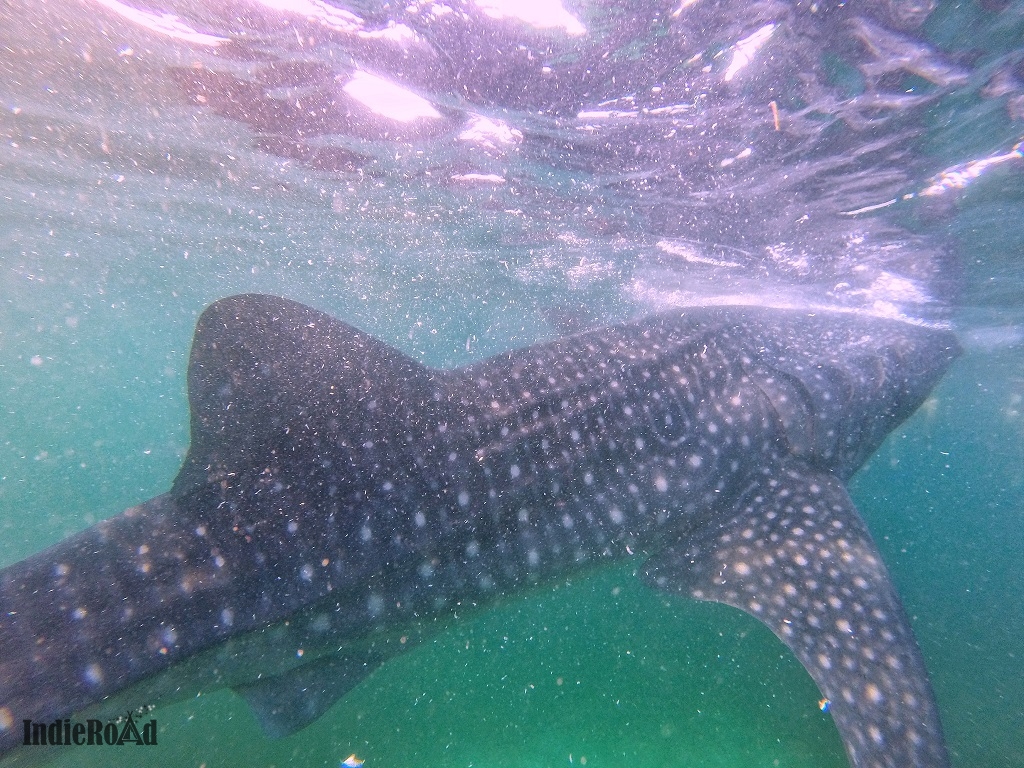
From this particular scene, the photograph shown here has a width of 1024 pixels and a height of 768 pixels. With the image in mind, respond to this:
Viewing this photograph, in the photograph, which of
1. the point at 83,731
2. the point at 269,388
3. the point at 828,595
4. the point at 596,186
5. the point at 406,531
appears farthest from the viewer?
the point at 596,186

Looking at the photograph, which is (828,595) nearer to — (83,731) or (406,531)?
(406,531)

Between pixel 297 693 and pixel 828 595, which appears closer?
pixel 297 693

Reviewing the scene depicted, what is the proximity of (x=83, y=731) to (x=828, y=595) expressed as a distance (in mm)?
4927

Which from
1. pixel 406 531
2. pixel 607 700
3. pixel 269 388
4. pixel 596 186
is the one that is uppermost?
pixel 596 186

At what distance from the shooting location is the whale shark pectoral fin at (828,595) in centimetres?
329

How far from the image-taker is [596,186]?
10742 millimetres

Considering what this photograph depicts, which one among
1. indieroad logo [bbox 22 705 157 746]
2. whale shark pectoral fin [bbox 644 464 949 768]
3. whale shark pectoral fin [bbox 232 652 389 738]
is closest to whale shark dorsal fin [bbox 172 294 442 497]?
indieroad logo [bbox 22 705 157 746]

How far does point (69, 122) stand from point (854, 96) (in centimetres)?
1453

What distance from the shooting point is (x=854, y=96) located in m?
6.61

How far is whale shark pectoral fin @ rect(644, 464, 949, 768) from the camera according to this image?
3.29 m

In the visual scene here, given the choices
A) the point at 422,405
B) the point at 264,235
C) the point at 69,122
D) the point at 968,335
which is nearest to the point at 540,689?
Result: the point at 422,405

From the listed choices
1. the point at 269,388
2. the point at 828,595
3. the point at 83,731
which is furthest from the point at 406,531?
the point at 828,595

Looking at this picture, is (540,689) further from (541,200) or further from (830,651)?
(541,200)

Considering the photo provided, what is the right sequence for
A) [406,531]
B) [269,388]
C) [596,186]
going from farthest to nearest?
[596,186], [406,531], [269,388]
